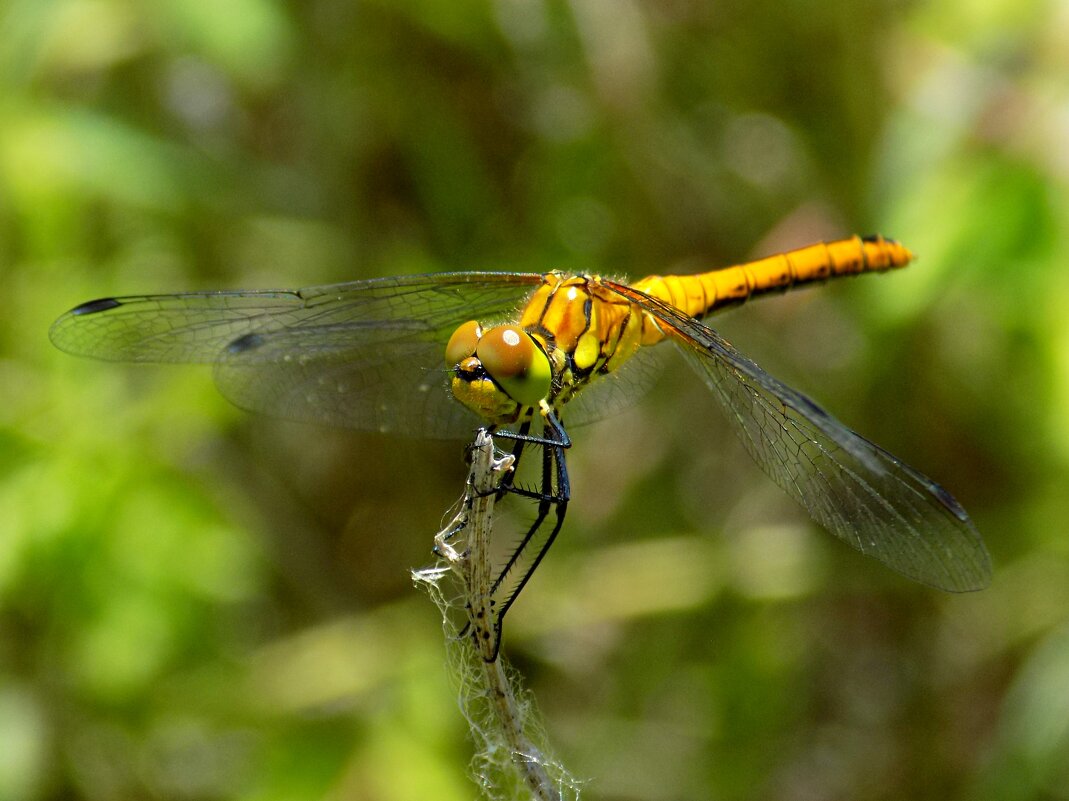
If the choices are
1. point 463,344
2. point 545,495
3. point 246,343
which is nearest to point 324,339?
point 246,343

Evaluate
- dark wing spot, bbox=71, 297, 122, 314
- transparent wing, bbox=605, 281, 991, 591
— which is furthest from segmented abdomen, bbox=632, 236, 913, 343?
dark wing spot, bbox=71, 297, 122, 314

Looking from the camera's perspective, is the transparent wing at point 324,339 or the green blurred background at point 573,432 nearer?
the transparent wing at point 324,339

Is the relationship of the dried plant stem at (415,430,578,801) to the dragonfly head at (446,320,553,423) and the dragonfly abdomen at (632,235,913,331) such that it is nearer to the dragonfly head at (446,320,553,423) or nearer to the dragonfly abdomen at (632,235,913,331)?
the dragonfly head at (446,320,553,423)

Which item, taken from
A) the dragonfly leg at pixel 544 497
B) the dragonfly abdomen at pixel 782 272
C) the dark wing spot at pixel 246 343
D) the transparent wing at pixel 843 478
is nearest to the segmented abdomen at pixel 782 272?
the dragonfly abdomen at pixel 782 272

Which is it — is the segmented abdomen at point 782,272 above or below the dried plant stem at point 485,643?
above

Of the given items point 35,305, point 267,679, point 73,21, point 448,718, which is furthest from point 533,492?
point 73,21

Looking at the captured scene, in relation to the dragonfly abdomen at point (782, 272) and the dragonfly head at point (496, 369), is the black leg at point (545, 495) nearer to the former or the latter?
the dragonfly head at point (496, 369)

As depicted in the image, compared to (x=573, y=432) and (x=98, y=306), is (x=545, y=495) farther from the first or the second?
(x=573, y=432)
